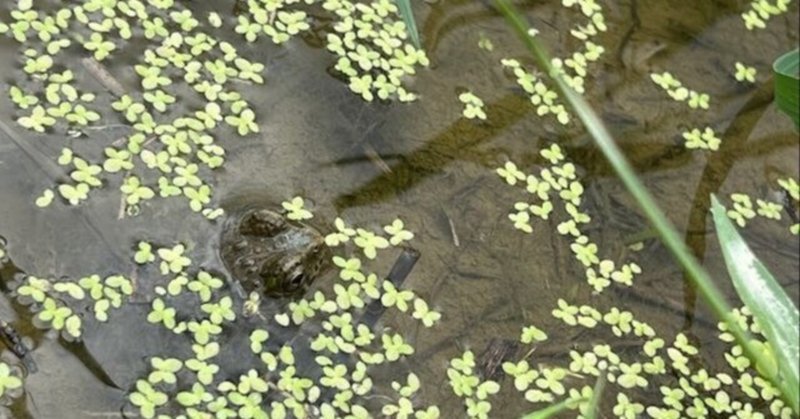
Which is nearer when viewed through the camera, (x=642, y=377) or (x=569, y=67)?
(x=642, y=377)

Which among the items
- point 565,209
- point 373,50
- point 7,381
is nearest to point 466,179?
point 565,209

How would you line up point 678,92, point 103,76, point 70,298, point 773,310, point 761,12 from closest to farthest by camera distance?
point 773,310
point 70,298
point 103,76
point 678,92
point 761,12

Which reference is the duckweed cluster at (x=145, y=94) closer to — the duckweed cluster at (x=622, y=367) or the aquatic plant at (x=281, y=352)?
the aquatic plant at (x=281, y=352)

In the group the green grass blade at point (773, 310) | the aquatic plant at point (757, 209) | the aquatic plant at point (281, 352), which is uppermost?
the green grass blade at point (773, 310)

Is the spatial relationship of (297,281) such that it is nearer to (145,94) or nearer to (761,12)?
(145,94)

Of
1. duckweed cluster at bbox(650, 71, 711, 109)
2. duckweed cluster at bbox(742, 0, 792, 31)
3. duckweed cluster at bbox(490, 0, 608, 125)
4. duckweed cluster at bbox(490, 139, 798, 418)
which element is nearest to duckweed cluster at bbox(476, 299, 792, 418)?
duckweed cluster at bbox(490, 139, 798, 418)

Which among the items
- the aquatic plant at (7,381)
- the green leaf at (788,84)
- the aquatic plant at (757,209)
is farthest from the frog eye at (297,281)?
the aquatic plant at (757,209)

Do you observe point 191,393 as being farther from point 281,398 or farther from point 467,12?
point 467,12

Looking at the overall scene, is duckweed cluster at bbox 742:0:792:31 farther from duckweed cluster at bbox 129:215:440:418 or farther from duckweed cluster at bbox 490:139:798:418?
duckweed cluster at bbox 129:215:440:418
